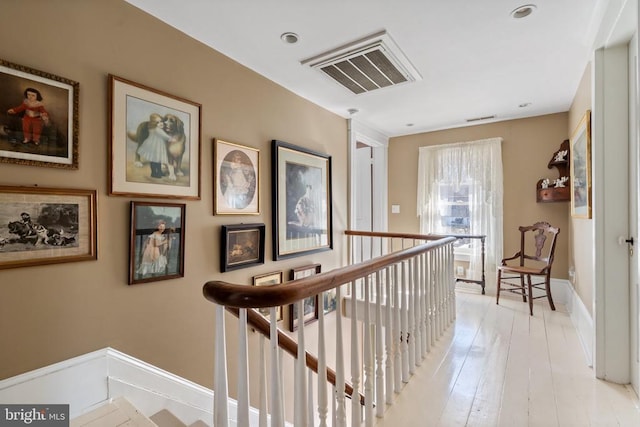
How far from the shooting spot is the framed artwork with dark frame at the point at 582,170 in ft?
7.50

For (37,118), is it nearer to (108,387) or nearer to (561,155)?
(108,387)

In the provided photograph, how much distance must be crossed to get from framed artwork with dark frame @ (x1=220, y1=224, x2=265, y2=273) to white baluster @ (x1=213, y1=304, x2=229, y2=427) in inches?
56.8

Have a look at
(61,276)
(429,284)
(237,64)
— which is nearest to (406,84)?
(237,64)

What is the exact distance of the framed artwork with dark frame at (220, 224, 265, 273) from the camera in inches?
92.9

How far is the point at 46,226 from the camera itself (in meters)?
1.50

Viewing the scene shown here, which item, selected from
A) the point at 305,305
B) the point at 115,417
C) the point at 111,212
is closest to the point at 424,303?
the point at 305,305

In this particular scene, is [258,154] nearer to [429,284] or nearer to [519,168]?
[429,284]

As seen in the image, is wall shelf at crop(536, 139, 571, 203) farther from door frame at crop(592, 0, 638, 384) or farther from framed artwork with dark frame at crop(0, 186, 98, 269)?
framed artwork with dark frame at crop(0, 186, 98, 269)

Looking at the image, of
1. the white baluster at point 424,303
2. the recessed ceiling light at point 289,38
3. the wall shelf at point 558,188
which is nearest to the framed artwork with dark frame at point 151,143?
the recessed ceiling light at point 289,38

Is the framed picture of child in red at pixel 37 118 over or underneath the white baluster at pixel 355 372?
over

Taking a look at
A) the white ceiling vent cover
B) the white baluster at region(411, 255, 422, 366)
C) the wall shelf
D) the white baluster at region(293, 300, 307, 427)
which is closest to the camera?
the white baluster at region(293, 300, 307, 427)

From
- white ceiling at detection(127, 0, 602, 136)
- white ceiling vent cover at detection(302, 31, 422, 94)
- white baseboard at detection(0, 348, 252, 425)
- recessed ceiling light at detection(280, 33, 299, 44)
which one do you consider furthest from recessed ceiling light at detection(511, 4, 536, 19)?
white baseboard at detection(0, 348, 252, 425)

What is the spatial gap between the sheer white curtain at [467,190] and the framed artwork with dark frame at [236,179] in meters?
3.01

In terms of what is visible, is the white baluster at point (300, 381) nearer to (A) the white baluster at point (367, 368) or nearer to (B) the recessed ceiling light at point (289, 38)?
(A) the white baluster at point (367, 368)
